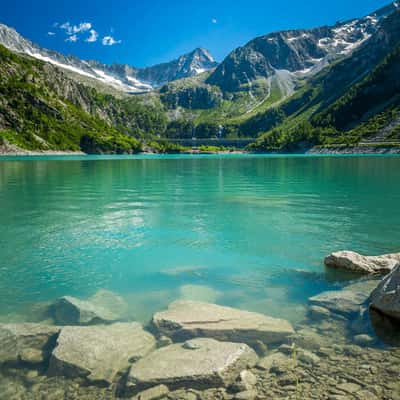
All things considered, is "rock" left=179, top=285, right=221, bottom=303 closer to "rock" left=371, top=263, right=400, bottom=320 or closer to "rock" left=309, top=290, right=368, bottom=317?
"rock" left=309, top=290, right=368, bottom=317

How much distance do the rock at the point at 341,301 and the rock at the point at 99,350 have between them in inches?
230

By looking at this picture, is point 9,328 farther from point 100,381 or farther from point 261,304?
point 261,304

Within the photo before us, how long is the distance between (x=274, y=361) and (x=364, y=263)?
865 cm

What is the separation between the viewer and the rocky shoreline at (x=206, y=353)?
7785 millimetres

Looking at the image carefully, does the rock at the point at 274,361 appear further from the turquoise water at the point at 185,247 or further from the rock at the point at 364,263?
the rock at the point at 364,263

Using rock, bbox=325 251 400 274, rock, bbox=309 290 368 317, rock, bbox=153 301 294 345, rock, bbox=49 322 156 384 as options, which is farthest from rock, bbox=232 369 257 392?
rock, bbox=325 251 400 274

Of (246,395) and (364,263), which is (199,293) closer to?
(246,395)

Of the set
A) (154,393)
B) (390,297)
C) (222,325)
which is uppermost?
(390,297)

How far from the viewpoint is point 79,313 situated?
38.4ft

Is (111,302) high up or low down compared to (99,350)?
down

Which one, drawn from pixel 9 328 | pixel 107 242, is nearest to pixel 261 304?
pixel 9 328

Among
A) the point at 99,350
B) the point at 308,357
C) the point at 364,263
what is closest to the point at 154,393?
→ the point at 99,350

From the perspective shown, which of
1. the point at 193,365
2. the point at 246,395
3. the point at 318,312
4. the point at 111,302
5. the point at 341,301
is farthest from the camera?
the point at 111,302

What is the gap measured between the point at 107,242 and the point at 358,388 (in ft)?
55.1
